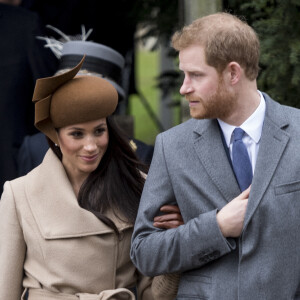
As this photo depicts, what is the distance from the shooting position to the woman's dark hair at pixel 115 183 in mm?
3945

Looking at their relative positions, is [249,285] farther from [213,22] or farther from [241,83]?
[213,22]

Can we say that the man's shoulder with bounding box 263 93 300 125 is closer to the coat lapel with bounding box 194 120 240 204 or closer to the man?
the man

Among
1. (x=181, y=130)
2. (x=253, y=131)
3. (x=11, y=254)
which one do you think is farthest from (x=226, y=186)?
(x=11, y=254)

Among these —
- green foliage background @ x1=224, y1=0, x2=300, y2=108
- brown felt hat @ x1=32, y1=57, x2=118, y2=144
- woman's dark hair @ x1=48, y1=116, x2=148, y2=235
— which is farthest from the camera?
green foliage background @ x1=224, y1=0, x2=300, y2=108

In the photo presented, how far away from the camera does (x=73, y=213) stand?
390cm

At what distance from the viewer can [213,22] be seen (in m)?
3.33

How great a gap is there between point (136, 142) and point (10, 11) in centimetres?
163

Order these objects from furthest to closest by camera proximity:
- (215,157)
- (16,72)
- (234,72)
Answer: (16,72) < (215,157) < (234,72)

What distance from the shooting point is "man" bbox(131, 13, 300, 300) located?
3.25 m

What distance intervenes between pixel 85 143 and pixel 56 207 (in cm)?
32

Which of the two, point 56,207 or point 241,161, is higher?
point 241,161

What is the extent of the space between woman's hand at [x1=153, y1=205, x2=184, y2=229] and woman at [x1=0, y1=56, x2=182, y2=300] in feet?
1.40

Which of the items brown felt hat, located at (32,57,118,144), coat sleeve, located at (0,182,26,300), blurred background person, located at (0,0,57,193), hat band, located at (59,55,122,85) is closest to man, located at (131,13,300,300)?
brown felt hat, located at (32,57,118,144)

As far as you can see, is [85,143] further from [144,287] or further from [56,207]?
[144,287]
